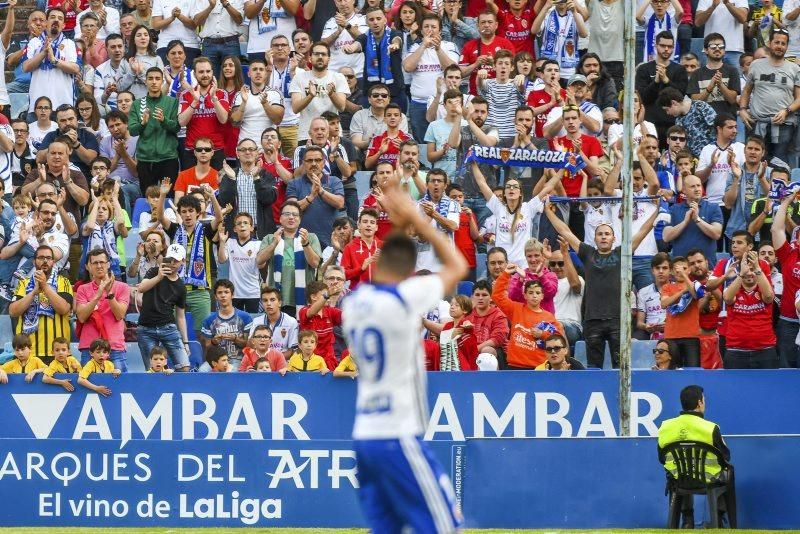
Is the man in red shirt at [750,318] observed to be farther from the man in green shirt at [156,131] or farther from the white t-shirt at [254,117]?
the man in green shirt at [156,131]

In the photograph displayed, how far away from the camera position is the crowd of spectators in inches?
645

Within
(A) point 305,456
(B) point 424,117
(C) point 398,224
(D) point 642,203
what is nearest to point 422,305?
(C) point 398,224

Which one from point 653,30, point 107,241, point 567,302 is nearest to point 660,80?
point 653,30

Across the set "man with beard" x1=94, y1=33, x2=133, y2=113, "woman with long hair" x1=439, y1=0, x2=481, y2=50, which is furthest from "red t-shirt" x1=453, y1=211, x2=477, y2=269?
"man with beard" x1=94, y1=33, x2=133, y2=113

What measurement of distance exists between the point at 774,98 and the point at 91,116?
28.6ft

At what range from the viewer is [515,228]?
691 inches

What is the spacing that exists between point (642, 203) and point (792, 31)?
4451 millimetres

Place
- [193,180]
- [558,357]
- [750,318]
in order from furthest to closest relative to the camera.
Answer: [193,180]
[750,318]
[558,357]

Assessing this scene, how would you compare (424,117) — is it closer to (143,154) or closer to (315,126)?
(315,126)

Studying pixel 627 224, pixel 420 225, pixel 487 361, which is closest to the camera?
pixel 420 225

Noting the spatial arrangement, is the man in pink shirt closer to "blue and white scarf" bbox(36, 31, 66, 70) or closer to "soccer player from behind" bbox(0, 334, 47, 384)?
"soccer player from behind" bbox(0, 334, 47, 384)

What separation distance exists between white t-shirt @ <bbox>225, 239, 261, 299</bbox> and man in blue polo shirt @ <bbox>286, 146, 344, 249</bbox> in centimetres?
77

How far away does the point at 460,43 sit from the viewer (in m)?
21.0

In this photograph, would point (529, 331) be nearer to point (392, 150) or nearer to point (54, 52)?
point (392, 150)
